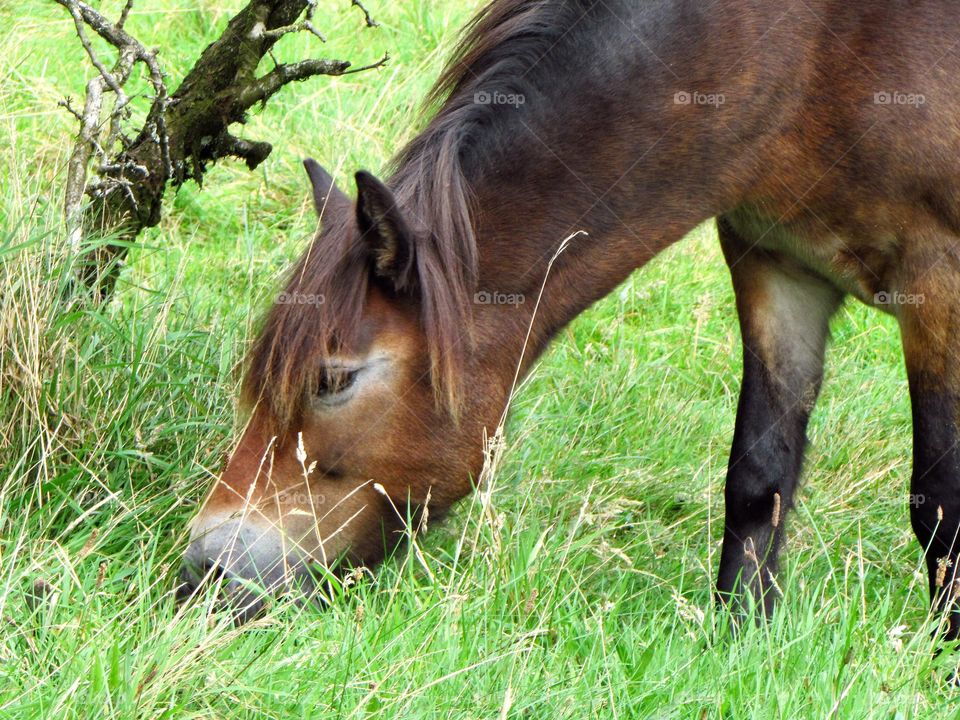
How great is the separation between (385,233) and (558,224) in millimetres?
497

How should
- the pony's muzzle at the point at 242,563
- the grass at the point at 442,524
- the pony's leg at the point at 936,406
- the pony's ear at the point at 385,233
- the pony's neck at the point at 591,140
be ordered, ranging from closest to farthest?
the grass at the point at 442,524, the pony's ear at the point at 385,233, the pony's muzzle at the point at 242,563, the pony's neck at the point at 591,140, the pony's leg at the point at 936,406

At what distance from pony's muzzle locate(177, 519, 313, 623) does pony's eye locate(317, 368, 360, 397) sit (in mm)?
346

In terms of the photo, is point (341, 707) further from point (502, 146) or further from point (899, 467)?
point (899, 467)

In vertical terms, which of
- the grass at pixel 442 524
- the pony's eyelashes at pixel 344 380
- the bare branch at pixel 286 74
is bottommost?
the grass at pixel 442 524

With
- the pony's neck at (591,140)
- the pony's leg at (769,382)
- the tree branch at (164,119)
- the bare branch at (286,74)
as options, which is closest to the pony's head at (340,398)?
the pony's neck at (591,140)

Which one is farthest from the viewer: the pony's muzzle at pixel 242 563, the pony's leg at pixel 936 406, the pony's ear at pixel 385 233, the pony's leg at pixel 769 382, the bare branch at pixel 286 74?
the pony's leg at pixel 769 382

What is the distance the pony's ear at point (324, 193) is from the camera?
2.90 meters

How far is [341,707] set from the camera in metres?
2.28

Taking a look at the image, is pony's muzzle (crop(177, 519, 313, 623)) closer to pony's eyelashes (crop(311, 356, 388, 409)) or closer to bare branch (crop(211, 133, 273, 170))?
pony's eyelashes (crop(311, 356, 388, 409))

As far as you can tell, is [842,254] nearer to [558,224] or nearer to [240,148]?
[558,224]

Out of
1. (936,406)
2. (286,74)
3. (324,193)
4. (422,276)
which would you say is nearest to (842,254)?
(936,406)

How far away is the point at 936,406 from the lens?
321 centimetres

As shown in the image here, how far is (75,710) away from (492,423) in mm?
1216

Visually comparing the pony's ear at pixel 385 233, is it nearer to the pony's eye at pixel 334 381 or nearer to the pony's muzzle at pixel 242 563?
the pony's eye at pixel 334 381
